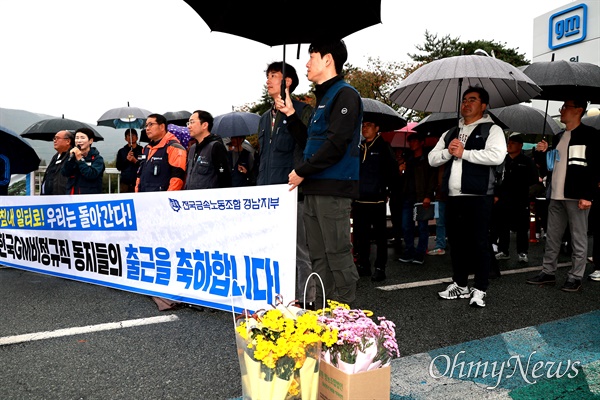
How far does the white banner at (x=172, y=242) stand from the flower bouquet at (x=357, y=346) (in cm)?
168

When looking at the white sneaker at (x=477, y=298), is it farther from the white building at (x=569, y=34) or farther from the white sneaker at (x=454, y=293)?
the white building at (x=569, y=34)

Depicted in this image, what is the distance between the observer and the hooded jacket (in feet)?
22.1

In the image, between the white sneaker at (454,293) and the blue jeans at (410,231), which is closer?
the white sneaker at (454,293)

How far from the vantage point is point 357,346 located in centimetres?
213

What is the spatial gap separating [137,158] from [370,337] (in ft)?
30.2

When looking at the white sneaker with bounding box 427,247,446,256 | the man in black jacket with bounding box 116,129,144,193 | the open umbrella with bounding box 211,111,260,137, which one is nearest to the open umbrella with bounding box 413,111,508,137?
the white sneaker with bounding box 427,247,446,256

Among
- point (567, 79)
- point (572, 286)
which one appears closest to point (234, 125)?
point (567, 79)

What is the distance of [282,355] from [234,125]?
7057 mm

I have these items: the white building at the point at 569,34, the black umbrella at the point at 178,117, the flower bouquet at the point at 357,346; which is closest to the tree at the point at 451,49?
the white building at the point at 569,34

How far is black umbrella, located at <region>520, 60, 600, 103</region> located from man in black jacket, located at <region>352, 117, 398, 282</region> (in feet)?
6.35

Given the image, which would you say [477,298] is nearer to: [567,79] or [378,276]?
[378,276]

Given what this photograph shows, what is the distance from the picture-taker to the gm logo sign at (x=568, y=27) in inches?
999

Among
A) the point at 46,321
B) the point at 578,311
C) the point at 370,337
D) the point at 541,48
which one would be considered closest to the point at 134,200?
the point at 46,321

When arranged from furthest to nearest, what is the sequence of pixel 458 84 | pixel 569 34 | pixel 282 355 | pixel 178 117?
pixel 569 34
pixel 178 117
pixel 458 84
pixel 282 355
